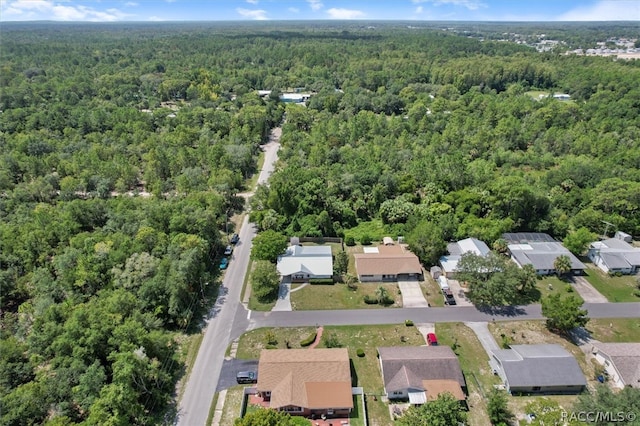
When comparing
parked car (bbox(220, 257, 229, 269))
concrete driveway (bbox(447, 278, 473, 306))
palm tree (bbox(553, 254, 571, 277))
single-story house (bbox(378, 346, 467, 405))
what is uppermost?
palm tree (bbox(553, 254, 571, 277))

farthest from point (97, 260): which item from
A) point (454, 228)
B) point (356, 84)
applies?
point (356, 84)

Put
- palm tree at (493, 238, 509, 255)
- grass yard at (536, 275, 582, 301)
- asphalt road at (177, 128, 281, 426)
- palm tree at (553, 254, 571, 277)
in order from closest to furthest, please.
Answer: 1. asphalt road at (177, 128, 281, 426)
2. grass yard at (536, 275, 582, 301)
3. palm tree at (553, 254, 571, 277)
4. palm tree at (493, 238, 509, 255)

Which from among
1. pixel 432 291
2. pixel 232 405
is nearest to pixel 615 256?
pixel 432 291

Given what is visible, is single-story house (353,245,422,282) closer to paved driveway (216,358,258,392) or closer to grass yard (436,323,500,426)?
grass yard (436,323,500,426)

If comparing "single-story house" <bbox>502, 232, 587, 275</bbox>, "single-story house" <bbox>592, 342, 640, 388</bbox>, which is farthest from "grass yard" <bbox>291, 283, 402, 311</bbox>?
"single-story house" <bbox>592, 342, 640, 388</bbox>

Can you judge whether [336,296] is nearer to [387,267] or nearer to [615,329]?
[387,267]

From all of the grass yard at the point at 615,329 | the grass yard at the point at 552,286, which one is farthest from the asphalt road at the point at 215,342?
the grass yard at the point at 615,329
